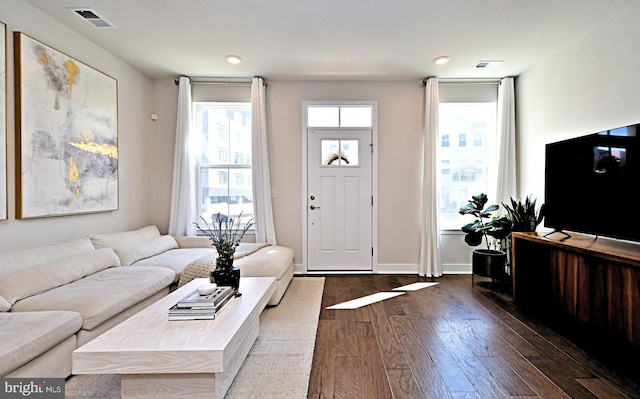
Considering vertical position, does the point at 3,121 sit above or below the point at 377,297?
above

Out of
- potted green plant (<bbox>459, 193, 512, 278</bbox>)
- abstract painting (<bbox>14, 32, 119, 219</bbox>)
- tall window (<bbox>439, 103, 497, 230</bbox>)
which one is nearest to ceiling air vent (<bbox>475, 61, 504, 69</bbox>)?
tall window (<bbox>439, 103, 497, 230</bbox>)

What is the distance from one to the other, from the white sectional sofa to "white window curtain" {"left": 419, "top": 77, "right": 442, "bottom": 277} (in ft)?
6.36

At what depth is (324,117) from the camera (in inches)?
185

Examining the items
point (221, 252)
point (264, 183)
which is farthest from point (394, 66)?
point (221, 252)

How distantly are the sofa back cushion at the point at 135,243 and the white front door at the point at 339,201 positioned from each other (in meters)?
1.84

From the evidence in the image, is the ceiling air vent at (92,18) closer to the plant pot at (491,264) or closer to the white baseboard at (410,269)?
the white baseboard at (410,269)

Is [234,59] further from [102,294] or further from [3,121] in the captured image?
[102,294]

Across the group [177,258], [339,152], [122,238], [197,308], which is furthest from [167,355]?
[339,152]

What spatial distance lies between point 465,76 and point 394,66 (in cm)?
108

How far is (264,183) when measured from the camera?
4500 millimetres

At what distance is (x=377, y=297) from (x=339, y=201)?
59.4 inches

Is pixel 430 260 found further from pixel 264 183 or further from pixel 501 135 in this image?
pixel 264 183

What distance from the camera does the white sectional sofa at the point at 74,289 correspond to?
1751mm

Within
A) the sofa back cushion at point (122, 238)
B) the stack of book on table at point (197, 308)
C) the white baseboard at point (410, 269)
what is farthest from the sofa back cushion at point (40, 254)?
the white baseboard at point (410, 269)
